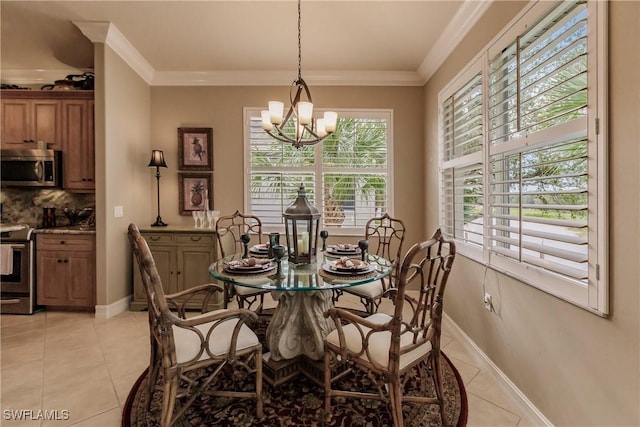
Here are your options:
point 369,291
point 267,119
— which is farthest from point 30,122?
point 369,291

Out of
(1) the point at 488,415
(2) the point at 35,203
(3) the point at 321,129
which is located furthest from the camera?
(2) the point at 35,203

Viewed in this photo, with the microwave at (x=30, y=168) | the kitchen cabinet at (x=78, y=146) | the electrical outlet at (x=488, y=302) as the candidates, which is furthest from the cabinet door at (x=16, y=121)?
the electrical outlet at (x=488, y=302)

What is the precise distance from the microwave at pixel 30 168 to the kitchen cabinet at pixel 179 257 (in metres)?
1.18

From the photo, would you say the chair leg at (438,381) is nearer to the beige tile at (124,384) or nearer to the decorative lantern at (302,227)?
the decorative lantern at (302,227)

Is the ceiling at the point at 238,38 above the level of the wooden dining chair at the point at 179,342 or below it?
above

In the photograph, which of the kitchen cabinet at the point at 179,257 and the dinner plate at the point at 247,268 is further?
the kitchen cabinet at the point at 179,257

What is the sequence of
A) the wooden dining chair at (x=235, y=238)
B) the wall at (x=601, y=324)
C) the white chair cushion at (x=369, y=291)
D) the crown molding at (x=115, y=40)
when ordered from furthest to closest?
1. the crown molding at (x=115, y=40)
2. the wooden dining chair at (x=235, y=238)
3. the white chair cushion at (x=369, y=291)
4. the wall at (x=601, y=324)

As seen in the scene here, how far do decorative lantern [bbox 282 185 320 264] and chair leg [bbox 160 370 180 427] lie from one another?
3.17ft

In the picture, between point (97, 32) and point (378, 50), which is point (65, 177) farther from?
point (378, 50)

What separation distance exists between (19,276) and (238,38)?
11.2 feet

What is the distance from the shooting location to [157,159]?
3619mm

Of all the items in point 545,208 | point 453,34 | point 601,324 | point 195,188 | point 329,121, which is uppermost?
point 453,34

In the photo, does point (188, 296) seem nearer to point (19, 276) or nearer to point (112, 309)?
point (112, 309)

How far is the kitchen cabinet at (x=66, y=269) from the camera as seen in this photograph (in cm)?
321
